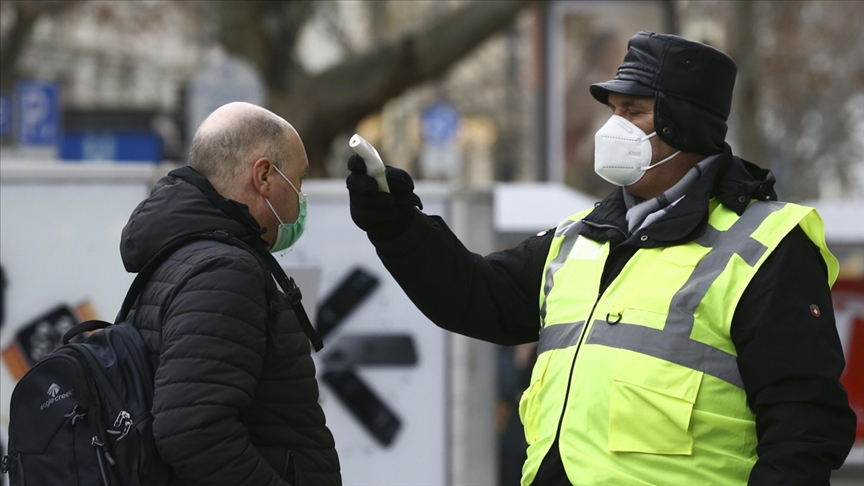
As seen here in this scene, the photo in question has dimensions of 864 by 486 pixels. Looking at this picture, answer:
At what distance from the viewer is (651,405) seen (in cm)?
242

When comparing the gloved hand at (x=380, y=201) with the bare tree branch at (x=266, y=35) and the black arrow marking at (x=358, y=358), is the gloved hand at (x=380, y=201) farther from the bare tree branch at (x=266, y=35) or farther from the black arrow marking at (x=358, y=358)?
the bare tree branch at (x=266, y=35)

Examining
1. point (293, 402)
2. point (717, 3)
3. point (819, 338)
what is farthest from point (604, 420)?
point (717, 3)

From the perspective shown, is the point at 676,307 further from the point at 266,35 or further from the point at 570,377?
the point at 266,35

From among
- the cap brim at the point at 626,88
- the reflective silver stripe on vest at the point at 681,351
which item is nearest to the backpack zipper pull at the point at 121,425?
the reflective silver stripe on vest at the point at 681,351

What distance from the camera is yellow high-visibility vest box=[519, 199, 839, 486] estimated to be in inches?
94.3

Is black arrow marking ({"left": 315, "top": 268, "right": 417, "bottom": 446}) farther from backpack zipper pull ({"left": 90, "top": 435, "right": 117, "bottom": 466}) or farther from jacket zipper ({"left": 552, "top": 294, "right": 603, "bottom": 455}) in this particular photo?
backpack zipper pull ({"left": 90, "top": 435, "right": 117, "bottom": 466})

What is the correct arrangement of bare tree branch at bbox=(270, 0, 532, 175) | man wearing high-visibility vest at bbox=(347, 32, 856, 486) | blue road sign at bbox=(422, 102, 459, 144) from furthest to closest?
blue road sign at bbox=(422, 102, 459, 144), bare tree branch at bbox=(270, 0, 532, 175), man wearing high-visibility vest at bbox=(347, 32, 856, 486)

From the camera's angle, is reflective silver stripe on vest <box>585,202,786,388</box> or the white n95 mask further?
the white n95 mask

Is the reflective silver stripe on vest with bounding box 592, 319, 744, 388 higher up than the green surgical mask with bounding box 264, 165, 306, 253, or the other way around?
the green surgical mask with bounding box 264, 165, 306, 253

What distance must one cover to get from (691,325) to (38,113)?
35.4 feet

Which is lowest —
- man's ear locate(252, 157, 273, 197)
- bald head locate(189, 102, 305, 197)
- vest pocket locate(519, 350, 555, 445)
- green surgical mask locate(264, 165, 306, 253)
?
A: vest pocket locate(519, 350, 555, 445)

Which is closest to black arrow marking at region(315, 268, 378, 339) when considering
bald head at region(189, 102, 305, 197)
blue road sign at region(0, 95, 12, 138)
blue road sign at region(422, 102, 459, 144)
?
bald head at region(189, 102, 305, 197)

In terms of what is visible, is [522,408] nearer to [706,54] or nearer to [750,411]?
[750,411]

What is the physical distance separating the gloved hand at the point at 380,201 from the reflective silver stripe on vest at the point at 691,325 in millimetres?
624
